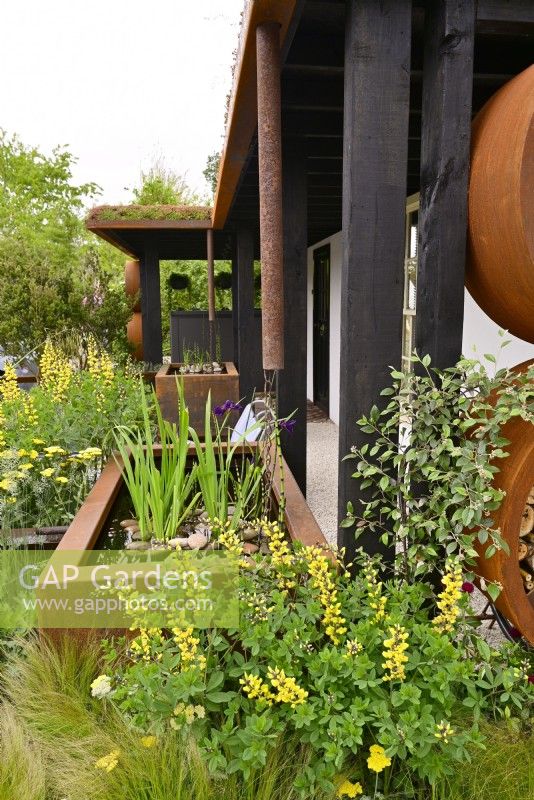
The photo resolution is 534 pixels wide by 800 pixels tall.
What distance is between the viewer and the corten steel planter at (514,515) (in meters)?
1.49

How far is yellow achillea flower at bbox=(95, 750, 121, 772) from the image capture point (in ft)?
4.52

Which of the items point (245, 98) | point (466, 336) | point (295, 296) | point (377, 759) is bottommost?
point (377, 759)

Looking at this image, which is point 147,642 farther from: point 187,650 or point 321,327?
point 321,327

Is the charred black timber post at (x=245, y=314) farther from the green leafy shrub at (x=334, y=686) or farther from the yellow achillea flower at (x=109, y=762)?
the yellow achillea flower at (x=109, y=762)

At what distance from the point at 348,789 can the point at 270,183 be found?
1.61m

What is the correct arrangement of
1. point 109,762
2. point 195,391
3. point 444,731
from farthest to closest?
point 195,391
point 109,762
point 444,731

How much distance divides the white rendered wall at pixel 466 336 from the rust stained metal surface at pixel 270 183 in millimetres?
607

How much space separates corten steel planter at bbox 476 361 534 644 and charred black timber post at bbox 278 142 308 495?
1823 mm

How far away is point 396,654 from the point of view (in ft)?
4.38

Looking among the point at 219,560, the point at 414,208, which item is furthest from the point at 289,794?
the point at 414,208

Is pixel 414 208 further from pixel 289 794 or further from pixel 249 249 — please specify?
pixel 289 794

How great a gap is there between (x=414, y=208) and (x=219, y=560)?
328 centimetres

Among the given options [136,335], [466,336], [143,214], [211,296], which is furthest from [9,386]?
[136,335]

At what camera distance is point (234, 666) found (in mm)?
1514
